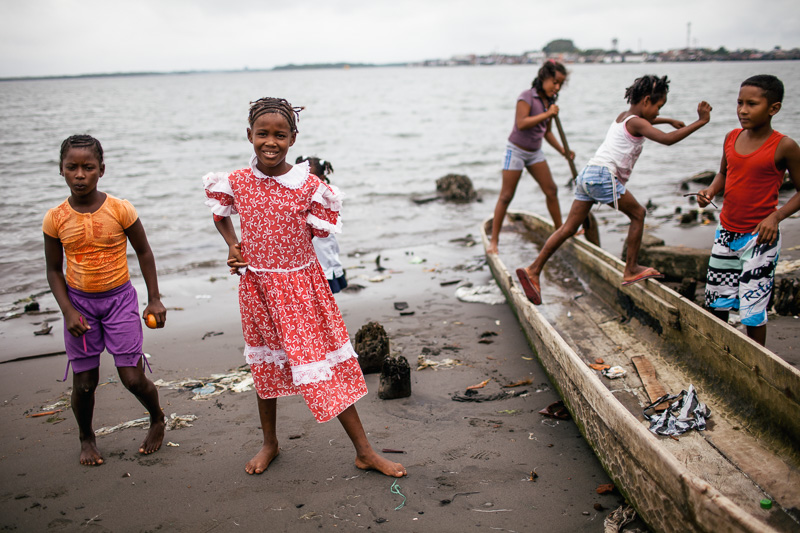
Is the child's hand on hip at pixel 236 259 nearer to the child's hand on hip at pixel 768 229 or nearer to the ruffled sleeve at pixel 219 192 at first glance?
the ruffled sleeve at pixel 219 192

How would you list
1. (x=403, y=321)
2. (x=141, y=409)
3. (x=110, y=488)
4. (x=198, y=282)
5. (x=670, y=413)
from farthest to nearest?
(x=198, y=282) → (x=403, y=321) → (x=141, y=409) → (x=670, y=413) → (x=110, y=488)

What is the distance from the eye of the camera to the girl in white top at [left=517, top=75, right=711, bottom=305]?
14.1 ft

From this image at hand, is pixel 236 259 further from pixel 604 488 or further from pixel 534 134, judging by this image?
pixel 534 134

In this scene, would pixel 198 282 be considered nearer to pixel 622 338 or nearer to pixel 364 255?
pixel 364 255

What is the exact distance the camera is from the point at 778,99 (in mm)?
3316

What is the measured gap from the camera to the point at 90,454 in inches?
124

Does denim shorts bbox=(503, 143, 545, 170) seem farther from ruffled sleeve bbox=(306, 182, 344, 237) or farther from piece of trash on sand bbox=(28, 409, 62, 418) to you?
piece of trash on sand bbox=(28, 409, 62, 418)

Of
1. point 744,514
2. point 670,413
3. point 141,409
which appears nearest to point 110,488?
point 141,409

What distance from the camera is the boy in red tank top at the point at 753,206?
3.29 metres

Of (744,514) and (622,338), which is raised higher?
(744,514)

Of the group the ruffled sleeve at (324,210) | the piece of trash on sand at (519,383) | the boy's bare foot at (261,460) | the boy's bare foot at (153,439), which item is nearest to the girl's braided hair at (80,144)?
the ruffled sleeve at (324,210)

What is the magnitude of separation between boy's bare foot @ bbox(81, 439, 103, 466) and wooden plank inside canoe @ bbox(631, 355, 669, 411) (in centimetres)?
318

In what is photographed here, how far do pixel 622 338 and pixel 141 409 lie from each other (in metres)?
3.52

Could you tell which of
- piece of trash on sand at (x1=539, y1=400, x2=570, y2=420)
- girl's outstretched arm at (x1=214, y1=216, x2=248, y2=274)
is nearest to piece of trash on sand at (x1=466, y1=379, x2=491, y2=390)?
piece of trash on sand at (x1=539, y1=400, x2=570, y2=420)
